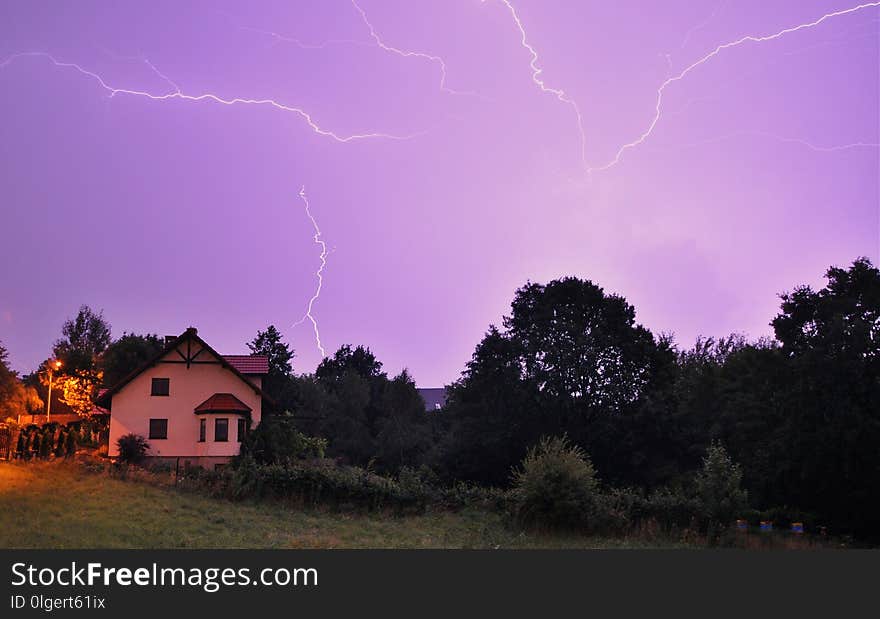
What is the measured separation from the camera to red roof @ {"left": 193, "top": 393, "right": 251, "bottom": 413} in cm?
3566

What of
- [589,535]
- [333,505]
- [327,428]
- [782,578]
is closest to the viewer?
[782,578]

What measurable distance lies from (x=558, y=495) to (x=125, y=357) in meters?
39.4

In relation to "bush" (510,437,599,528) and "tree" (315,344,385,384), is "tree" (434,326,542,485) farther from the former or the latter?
"tree" (315,344,385,384)

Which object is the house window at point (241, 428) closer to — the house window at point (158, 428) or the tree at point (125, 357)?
the house window at point (158, 428)

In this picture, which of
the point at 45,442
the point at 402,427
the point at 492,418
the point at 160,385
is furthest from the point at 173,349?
the point at 402,427

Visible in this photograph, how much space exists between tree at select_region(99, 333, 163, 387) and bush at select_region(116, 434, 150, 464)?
1471cm

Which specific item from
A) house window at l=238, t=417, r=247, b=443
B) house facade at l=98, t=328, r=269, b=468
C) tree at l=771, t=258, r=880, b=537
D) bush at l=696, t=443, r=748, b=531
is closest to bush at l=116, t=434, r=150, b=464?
house facade at l=98, t=328, r=269, b=468

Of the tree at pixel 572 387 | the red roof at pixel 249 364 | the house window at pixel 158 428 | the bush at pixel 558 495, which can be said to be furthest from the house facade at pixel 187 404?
the bush at pixel 558 495

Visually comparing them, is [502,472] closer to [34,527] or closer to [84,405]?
[84,405]

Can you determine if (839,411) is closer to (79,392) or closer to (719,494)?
(719,494)

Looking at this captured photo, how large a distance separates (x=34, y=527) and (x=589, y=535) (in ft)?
44.3

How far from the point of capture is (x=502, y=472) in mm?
46000

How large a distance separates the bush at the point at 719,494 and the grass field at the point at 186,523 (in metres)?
2.80

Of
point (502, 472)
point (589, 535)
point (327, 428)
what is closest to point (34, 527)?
point (589, 535)
